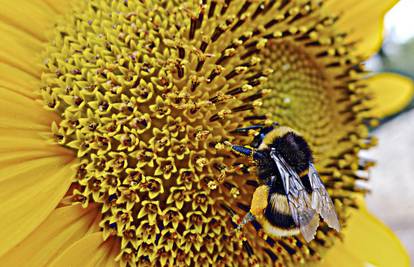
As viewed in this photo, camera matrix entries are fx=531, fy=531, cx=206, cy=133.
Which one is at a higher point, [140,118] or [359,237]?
[140,118]

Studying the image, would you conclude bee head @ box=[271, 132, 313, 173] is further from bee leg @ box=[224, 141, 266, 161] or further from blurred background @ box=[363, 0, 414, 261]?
blurred background @ box=[363, 0, 414, 261]

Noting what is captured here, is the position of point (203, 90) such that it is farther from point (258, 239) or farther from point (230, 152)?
point (258, 239)

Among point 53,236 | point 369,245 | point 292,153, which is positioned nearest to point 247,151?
point 292,153

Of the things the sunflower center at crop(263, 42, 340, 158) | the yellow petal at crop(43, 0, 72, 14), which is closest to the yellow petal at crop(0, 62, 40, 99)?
the yellow petal at crop(43, 0, 72, 14)

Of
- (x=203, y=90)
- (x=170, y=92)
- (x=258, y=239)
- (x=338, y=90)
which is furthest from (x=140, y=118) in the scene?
(x=338, y=90)

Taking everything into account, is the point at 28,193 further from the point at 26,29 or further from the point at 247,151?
the point at 247,151
